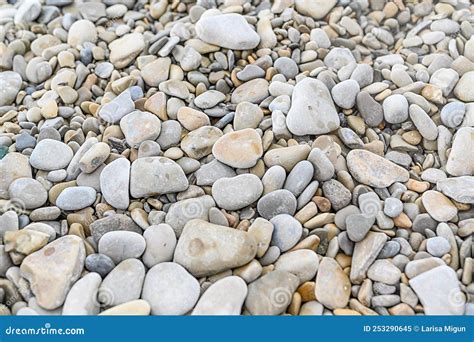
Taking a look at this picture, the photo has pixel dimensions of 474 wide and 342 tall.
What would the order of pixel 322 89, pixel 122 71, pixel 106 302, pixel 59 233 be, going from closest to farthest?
pixel 106 302, pixel 59 233, pixel 322 89, pixel 122 71

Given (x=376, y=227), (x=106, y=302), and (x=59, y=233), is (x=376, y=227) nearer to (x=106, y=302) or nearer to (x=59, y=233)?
(x=106, y=302)

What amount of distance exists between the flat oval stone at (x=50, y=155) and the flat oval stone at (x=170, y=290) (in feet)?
1.37

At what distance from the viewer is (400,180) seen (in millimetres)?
1345

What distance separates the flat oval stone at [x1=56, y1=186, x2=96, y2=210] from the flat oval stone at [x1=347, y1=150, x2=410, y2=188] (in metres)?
0.65

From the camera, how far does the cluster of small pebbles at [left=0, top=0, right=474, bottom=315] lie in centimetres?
116

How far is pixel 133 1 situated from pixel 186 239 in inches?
41.6

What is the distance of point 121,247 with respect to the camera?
1.21m

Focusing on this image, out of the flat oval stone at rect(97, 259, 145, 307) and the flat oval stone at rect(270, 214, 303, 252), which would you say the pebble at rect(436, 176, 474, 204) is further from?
the flat oval stone at rect(97, 259, 145, 307)

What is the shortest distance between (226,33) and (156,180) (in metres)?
0.54

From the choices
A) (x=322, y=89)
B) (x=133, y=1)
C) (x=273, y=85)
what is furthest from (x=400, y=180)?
(x=133, y=1)

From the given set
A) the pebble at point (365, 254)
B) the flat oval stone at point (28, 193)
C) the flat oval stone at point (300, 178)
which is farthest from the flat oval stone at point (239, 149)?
the flat oval stone at point (28, 193)

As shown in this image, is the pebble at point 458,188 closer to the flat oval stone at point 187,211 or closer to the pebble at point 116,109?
the flat oval stone at point 187,211

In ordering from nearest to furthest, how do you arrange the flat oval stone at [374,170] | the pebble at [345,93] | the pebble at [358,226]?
1. the pebble at [358,226]
2. the flat oval stone at [374,170]
3. the pebble at [345,93]

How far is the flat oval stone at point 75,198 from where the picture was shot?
51.3 inches
